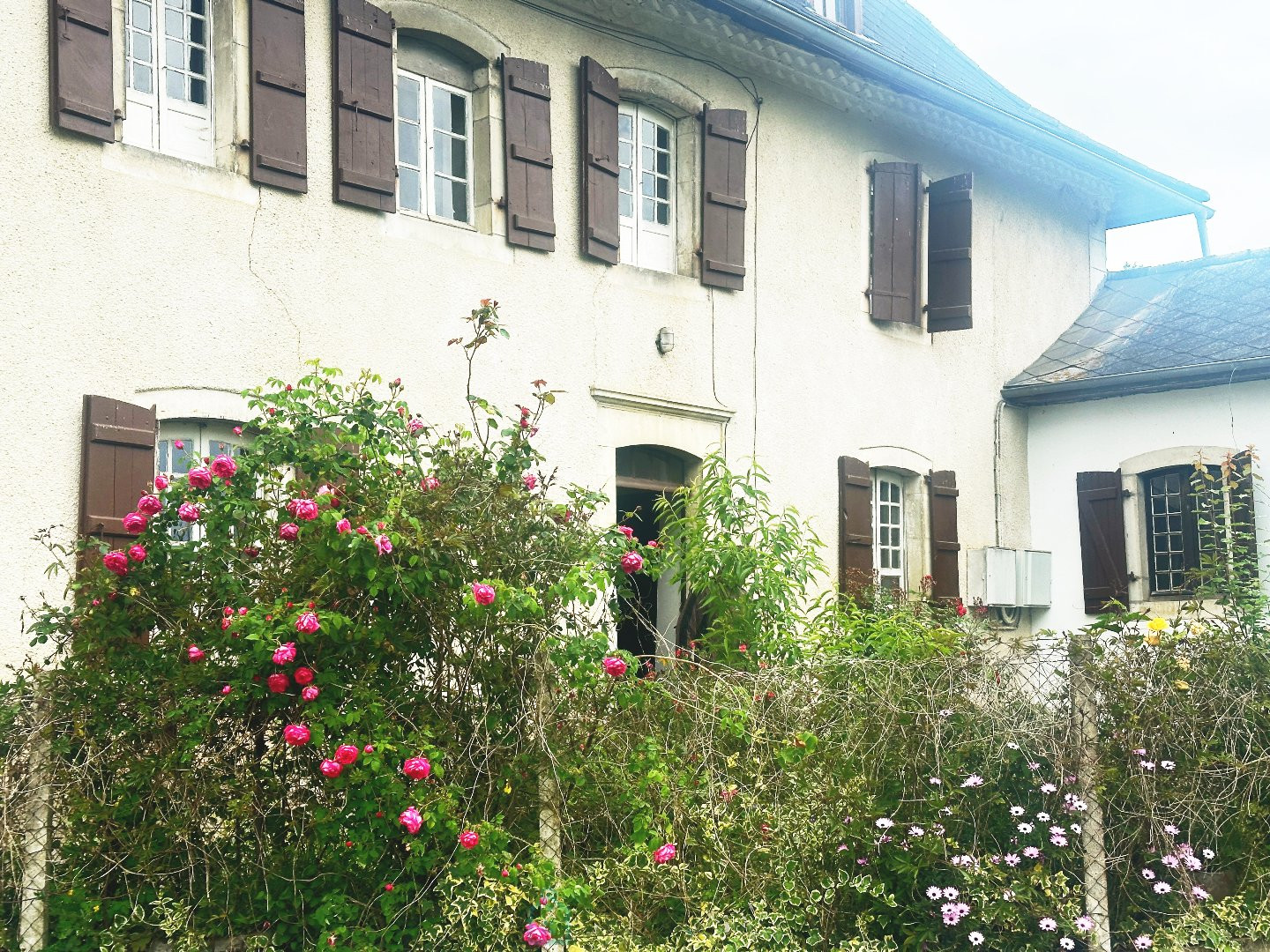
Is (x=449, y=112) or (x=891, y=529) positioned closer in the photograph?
(x=449, y=112)

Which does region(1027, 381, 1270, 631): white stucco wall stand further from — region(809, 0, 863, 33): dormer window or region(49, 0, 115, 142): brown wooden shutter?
region(49, 0, 115, 142): brown wooden shutter

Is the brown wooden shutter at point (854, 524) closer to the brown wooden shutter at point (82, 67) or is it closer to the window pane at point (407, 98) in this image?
the window pane at point (407, 98)

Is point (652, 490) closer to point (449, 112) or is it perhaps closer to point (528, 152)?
point (528, 152)

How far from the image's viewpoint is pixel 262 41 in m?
8.21

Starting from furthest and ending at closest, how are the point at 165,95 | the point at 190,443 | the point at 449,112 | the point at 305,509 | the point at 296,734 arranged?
the point at 449,112 < the point at 165,95 < the point at 190,443 < the point at 305,509 < the point at 296,734

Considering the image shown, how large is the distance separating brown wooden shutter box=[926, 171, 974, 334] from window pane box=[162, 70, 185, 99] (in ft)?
23.1

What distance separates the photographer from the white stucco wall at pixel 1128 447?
1292 centimetres

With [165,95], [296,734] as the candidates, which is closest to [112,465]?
[165,95]

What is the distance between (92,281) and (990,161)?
882 centimetres

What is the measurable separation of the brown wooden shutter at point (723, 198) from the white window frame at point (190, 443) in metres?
4.03

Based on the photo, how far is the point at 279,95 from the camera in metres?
8.27

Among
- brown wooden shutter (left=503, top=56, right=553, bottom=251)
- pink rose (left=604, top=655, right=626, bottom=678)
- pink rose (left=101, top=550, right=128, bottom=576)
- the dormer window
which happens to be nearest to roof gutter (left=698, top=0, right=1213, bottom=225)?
the dormer window

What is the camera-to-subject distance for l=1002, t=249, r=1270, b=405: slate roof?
13109 millimetres

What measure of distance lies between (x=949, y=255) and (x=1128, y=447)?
252cm
